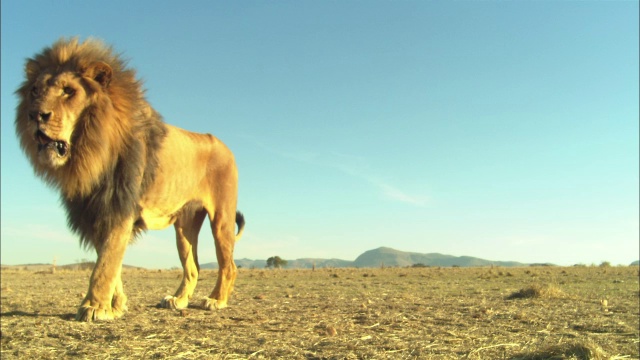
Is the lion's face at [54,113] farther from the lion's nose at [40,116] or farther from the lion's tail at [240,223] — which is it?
the lion's tail at [240,223]

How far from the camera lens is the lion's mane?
4.76m

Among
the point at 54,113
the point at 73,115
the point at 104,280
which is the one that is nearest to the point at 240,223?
the point at 104,280

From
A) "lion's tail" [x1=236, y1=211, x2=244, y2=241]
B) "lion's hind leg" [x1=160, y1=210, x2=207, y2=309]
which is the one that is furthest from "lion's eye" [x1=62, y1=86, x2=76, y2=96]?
"lion's tail" [x1=236, y1=211, x2=244, y2=241]

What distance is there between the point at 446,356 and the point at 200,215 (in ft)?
15.4

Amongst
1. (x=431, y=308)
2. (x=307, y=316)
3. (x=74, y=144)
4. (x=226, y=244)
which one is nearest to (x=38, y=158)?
(x=74, y=144)

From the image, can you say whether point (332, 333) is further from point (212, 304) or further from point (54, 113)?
point (54, 113)

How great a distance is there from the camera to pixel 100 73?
5.04 meters

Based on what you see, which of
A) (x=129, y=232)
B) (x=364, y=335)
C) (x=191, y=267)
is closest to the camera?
(x=364, y=335)

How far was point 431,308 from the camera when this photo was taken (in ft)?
21.8

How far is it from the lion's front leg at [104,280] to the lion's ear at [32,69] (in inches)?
71.3

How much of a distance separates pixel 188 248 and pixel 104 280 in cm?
227

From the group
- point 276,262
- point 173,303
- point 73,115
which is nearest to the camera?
point 73,115

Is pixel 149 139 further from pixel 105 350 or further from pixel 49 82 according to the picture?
pixel 105 350

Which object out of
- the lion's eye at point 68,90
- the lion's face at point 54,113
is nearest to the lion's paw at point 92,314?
the lion's face at point 54,113
